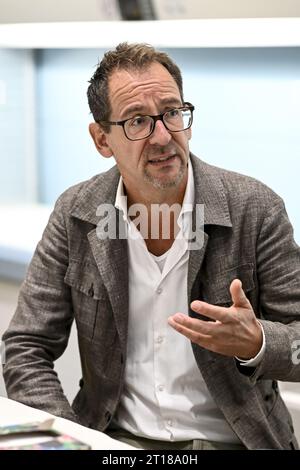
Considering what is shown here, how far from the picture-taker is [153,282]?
1689 mm

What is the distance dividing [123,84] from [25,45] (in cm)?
98

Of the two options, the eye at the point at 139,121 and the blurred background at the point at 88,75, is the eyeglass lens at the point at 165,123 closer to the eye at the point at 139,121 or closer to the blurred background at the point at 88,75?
the eye at the point at 139,121

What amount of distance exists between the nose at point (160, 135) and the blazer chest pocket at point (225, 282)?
0.98 feet

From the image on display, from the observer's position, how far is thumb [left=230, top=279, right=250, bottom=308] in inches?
53.2

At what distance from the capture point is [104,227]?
1708 mm

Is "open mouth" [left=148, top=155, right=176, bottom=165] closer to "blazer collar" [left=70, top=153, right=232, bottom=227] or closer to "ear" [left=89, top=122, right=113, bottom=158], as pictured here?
"blazer collar" [left=70, top=153, right=232, bottom=227]

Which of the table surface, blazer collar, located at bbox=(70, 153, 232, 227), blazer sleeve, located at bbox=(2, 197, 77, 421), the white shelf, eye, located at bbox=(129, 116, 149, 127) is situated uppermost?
the white shelf

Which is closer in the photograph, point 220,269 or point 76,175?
point 220,269

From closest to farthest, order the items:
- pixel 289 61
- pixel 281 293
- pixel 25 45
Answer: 1. pixel 281 293
2. pixel 289 61
3. pixel 25 45

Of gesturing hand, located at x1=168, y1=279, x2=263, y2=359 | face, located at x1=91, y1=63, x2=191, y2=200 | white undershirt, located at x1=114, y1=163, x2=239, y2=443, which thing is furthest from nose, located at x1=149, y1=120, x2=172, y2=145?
gesturing hand, located at x1=168, y1=279, x2=263, y2=359

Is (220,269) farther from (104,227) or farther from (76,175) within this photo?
(76,175)

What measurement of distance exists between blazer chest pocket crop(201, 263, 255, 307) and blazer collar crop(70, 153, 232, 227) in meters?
0.10
